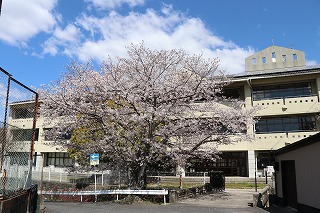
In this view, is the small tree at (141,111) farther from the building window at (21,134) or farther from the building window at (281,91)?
the building window at (281,91)

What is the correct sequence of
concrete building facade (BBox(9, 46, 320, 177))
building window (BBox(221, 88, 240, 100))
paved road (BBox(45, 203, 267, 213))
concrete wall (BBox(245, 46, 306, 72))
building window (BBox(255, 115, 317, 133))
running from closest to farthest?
paved road (BBox(45, 203, 267, 213))
concrete building facade (BBox(9, 46, 320, 177))
building window (BBox(255, 115, 317, 133))
building window (BBox(221, 88, 240, 100))
concrete wall (BBox(245, 46, 306, 72))

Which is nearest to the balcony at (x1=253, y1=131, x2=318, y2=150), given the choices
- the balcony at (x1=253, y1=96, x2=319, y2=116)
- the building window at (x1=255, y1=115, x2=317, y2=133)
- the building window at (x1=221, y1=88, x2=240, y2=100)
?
the building window at (x1=255, y1=115, x2=317, y2=133)

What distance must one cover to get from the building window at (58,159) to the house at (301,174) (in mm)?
31668

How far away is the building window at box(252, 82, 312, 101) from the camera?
3119 cm

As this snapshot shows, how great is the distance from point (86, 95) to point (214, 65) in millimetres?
7827

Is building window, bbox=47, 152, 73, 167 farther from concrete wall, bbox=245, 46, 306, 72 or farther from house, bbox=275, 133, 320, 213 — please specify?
house, bbox=275, 133, 320, 213

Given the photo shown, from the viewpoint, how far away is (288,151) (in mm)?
13820

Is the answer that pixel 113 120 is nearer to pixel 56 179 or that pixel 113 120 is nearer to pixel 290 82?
pixel 56 179

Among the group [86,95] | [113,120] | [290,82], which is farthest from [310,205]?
[290,82]

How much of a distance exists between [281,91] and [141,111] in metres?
20.0

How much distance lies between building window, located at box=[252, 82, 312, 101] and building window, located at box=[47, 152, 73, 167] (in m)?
25.5

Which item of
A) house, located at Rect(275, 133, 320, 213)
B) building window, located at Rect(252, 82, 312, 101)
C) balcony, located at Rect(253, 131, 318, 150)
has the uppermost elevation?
building window, located at Rect(252, 82, 312, 101)

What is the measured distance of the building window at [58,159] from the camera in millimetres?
41581

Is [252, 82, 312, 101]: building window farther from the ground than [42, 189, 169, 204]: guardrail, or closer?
farther from the ground
